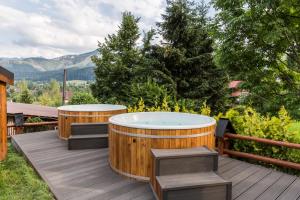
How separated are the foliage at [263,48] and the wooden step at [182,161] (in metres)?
6.14

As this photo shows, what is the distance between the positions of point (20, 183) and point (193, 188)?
8.46ft

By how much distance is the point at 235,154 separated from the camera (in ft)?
15.0

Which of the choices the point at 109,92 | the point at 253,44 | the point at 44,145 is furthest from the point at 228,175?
the point at 109,92

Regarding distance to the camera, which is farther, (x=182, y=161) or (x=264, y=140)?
(x=264, y=140)

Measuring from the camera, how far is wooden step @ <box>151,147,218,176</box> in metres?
3.03

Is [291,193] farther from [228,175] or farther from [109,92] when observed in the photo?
[109,92]

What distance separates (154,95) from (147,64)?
3.15 meters

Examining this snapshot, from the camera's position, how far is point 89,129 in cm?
543

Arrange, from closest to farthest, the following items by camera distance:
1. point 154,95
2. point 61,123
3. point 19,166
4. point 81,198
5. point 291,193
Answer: point 81,198 < point 291,193 < point 19,166 < point 61,123 < point 154,95

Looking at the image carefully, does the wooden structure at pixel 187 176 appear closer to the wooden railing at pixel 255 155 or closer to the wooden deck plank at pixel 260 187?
the wooden deck plank at pixel 260 187

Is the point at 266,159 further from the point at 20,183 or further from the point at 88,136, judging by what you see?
the point at 20,183

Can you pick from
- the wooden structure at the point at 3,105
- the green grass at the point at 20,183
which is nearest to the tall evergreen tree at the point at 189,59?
the wooden structure at the point at 3,105

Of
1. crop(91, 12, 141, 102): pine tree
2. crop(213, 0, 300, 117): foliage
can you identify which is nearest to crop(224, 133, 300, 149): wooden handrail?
crop(213, 0, 300, 117): foliage

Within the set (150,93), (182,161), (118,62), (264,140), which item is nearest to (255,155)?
(264,140)
